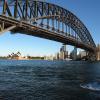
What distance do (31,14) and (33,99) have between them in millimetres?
41565

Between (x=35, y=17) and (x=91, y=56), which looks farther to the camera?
(x=91, y=56)

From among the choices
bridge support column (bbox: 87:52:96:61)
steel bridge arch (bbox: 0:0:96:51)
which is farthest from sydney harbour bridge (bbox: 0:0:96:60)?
bridge support column (bbox: 87:52:96:61)

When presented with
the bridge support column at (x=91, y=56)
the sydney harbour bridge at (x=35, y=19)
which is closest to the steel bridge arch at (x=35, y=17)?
the sydney harbour bridge at (x=35, y=19)

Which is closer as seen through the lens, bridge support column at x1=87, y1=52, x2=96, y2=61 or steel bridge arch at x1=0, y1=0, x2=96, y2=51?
steel bridge arch at x1=0, y1=0, x2=96, y2=51

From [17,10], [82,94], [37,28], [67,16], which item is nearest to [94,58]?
[67,16]

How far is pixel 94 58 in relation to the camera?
191125 millimetres

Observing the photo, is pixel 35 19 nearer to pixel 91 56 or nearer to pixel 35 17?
pixel 35 17

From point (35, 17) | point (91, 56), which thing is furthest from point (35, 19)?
point (91, 56)

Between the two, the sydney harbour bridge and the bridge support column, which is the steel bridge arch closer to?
the sydney harbour bridge

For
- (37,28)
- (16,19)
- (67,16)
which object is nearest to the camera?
(16,19)

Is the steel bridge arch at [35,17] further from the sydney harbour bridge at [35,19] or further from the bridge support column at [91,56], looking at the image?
the bridge support column at [91,56]

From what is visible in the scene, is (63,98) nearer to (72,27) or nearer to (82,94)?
(82,94)

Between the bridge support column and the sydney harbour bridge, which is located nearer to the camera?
the sydney harbour bridge

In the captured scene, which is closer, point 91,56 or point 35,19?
point 35,19
